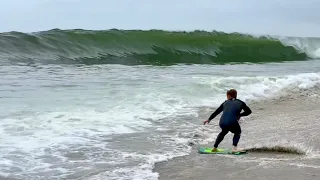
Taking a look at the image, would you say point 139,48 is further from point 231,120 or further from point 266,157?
point 266,157

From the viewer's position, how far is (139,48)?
2870 centimetres

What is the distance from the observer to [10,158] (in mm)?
6109

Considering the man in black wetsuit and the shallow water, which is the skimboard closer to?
the man in black wetsuit

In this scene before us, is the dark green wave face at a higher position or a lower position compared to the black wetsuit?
higher

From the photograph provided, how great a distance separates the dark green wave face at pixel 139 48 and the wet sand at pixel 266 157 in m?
13.6

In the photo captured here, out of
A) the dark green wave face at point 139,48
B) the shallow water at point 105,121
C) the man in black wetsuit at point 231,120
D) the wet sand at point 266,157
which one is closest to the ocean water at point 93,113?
the shallow water at point 105,121

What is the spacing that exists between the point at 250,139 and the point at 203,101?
4018 mm

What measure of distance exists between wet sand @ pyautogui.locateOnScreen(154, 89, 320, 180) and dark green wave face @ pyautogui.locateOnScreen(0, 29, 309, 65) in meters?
13.6

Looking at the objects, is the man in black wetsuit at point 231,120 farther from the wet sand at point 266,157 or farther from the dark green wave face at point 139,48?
the dark green wave face at point 139,48

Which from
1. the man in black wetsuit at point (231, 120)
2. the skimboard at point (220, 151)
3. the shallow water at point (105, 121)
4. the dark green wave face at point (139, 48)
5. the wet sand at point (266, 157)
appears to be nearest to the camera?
the wet sand at point (266, 157)

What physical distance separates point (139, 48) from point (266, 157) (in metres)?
22.9

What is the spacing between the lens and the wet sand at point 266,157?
209 inches

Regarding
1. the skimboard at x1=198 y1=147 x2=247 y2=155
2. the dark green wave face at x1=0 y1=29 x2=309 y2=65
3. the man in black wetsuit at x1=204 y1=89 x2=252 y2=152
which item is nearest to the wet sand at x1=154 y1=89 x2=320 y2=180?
the skimboard at x1=198 y1=147 x2=247 y2=155

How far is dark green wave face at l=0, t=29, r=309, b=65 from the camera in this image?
22469 mm
